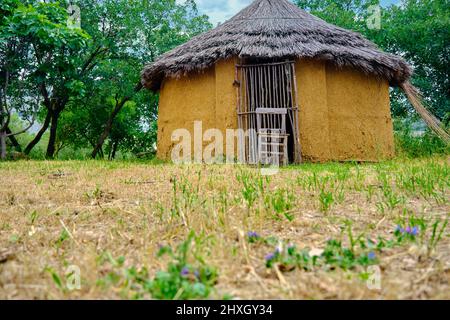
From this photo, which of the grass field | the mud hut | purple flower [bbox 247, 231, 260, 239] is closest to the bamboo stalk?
the mud hut

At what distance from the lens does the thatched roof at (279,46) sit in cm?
748

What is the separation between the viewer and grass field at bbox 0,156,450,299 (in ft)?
3.81

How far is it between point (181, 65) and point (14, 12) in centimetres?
372

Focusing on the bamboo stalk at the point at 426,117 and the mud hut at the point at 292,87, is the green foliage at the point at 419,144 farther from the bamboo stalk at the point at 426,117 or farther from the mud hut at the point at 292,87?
the mud hut at the point at 292,87

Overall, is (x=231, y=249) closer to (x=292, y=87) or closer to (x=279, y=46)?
(x=292, y=87)

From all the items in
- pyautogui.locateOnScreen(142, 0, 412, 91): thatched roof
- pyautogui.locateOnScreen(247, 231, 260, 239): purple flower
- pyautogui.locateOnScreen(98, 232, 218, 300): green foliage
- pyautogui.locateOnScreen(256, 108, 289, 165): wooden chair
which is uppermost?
pyautogui.locateOnScreen(142, 0, 412, 91): thatched roof

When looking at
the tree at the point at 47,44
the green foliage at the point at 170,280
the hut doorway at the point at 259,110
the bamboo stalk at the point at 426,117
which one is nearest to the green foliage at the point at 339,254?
the green foliage at the point at 170,280

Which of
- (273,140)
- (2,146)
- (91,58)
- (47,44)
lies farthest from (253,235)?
(91,58)

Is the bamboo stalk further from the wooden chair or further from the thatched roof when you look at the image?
the wooden chair

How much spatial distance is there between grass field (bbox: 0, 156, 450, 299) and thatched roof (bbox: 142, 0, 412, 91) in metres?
5.39

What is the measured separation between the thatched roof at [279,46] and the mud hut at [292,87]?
23 mm

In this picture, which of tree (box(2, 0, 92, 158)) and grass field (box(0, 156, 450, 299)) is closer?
grass field (box(0, 156, 450, 299))

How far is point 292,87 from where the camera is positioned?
768 centimetres

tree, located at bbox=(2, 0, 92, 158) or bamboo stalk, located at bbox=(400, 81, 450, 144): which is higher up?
tree, located at bbox=(2, 0, 92, 158)
